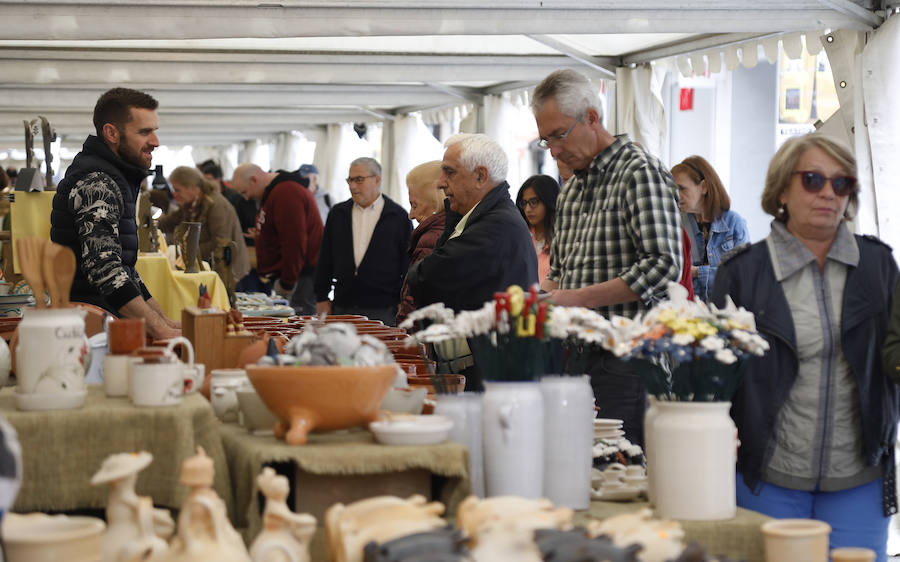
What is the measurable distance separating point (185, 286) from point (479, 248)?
7.85 ft

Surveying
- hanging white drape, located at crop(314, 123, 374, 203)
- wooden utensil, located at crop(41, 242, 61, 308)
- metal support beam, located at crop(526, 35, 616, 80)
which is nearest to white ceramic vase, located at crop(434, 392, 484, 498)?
wooden utensil, located at crop(41, 242, 61, 308)

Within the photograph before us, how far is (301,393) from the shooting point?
1671 mm

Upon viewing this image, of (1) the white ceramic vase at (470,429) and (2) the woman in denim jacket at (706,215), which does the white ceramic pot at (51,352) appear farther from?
(2) the woman in denim jacket at (706,215)

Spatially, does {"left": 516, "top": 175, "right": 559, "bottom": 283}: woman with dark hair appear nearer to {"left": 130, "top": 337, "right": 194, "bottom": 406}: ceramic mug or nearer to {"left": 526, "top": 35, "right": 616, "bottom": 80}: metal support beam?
{"left": 526, "top": 35, "right": 616, "bottom": 80}: metal support beam

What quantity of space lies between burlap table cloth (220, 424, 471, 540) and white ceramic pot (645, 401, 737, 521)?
1.14 ft

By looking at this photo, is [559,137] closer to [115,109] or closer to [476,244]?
[476,244]

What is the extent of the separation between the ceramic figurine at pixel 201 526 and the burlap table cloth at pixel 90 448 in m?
0.25

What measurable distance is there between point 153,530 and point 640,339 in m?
0.84

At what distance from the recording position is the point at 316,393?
1.67 metres

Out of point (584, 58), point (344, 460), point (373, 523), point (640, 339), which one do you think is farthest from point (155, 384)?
point (584, 58)

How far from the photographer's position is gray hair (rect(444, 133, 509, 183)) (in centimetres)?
326

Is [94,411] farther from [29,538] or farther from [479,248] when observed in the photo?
[479,248]

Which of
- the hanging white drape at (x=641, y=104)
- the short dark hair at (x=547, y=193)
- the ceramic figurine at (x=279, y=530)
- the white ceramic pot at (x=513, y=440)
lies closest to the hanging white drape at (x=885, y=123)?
the short dark hair at (x=547, y=193)

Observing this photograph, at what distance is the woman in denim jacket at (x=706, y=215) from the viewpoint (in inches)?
199
